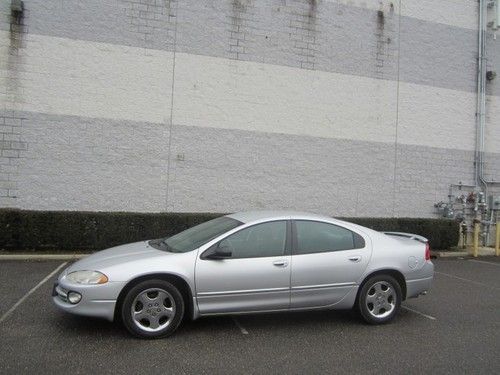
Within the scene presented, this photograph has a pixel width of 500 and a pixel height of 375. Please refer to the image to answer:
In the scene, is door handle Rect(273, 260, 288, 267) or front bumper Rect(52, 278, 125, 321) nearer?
front bumper Rect(52, 278, 125, 321)

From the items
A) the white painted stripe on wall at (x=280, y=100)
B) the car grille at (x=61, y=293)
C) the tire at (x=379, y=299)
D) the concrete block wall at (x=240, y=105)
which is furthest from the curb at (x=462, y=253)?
the car grille at (x=61, y=293)

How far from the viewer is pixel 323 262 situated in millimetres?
5773

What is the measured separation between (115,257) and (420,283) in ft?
12.1

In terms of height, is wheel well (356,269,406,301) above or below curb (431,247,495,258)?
above

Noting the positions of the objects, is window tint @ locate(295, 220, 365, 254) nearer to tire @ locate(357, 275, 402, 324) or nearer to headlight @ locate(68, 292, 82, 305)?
tire @ locate(357, 275, 402, 324)

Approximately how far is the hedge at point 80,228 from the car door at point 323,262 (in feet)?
20.6

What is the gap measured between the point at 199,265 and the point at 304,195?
8552 mm

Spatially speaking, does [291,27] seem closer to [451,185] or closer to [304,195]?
[304,195]

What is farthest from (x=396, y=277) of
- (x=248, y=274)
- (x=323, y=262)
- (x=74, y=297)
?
(x=74, y=297)

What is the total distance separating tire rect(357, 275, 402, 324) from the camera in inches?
234

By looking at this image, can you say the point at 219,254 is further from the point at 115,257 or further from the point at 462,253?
the point at 462,253

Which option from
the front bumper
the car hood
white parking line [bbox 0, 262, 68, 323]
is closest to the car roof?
the car hood

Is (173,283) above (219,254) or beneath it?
beneath

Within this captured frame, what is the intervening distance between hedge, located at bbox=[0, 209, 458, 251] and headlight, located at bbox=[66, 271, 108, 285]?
6.19 meters
